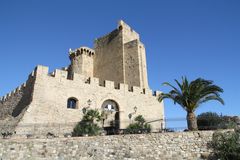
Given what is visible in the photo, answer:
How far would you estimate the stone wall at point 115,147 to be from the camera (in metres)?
13.7

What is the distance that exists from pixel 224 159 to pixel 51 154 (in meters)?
9.06

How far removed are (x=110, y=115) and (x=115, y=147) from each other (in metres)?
9.86

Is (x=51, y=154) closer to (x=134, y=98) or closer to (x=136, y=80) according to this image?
(x=134, y=98)

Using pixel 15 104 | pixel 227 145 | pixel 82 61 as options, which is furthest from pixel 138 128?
Result: pixel 82 61

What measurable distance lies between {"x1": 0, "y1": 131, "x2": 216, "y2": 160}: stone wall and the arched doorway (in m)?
8.45

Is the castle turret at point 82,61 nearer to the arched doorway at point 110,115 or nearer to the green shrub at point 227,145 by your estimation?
the arched doorway at point 110,115

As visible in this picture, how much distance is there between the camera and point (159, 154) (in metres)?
14.4

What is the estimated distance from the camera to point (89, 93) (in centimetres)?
2391

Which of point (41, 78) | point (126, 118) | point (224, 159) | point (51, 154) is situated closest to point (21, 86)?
point (41, 78)

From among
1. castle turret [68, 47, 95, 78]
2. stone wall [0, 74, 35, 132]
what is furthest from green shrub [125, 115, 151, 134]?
castle turret [68, 47, 95, 78]

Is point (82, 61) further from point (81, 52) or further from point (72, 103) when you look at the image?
point (72, 103)

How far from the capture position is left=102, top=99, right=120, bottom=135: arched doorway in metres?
23.5

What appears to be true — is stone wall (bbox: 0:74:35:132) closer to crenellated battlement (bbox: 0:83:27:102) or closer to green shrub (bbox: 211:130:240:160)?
crenellated battlement (bbox: 0:83:27:102)

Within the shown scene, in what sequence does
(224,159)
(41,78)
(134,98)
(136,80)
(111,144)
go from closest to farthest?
1. (224,159)
2. (111,144)
3. (41,78)
4. (134,98)
5. (136,80)
